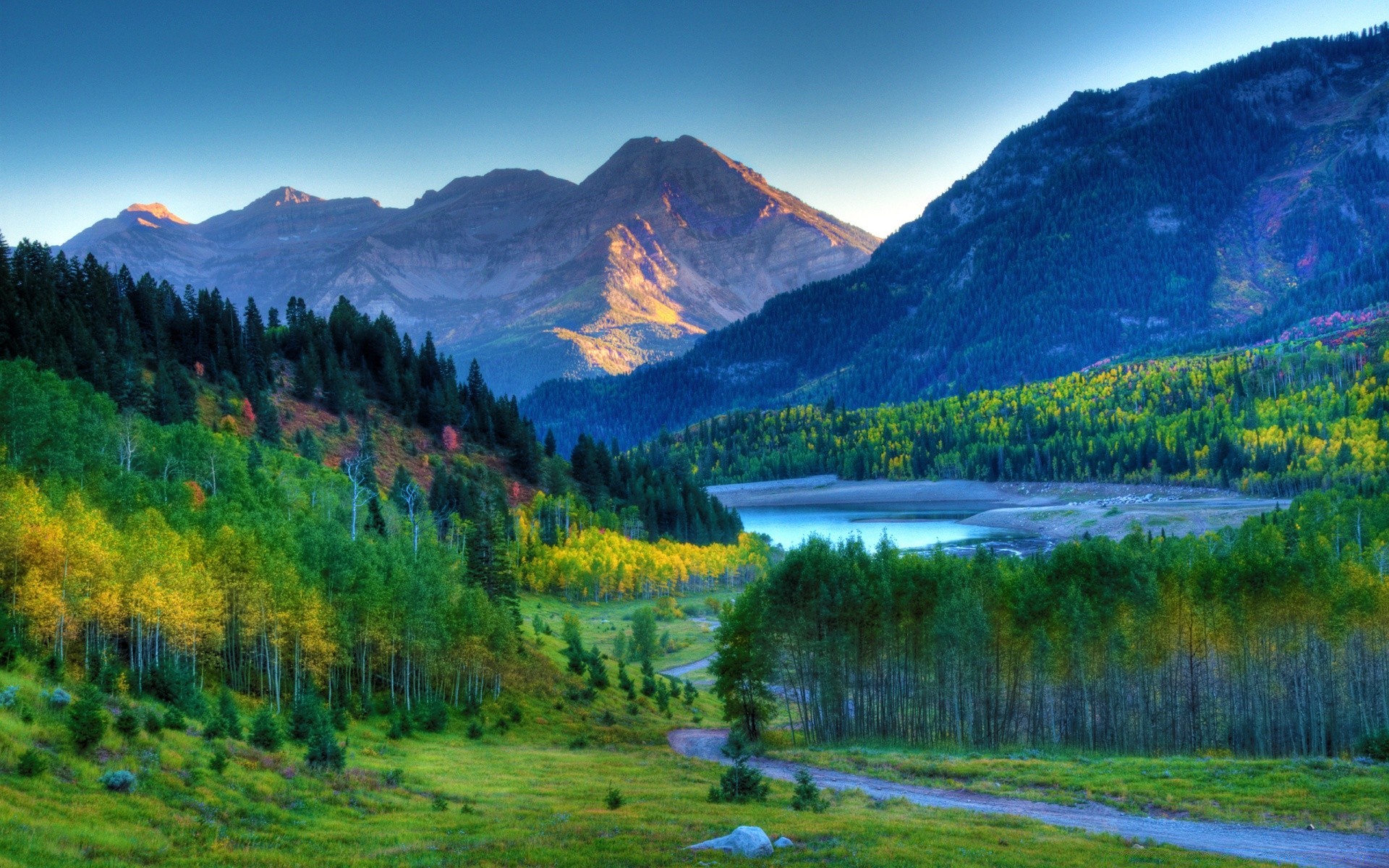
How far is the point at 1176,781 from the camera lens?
127ft

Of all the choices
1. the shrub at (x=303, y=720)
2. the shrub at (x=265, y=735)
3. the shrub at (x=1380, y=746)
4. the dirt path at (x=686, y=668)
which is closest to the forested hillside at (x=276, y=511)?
the shrub at (x=303, y=720)

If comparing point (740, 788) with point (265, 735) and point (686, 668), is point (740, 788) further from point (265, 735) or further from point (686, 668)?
point (686, 668)

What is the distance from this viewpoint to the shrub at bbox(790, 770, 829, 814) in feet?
106

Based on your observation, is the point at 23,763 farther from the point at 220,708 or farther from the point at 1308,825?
the point at 1308,825

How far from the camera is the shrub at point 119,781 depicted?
23.8 metres

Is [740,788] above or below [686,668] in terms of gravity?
above

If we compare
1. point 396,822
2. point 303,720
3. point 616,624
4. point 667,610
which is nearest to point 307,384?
point 616,624

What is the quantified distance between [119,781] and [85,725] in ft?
6.90

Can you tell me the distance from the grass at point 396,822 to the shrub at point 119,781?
363mm

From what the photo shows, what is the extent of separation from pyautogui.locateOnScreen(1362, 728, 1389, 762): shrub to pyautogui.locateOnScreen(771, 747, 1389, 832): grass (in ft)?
3.81

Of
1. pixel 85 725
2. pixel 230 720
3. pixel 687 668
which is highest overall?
pixel 85 725

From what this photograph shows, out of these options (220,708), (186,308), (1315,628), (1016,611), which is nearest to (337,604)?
(220,708)

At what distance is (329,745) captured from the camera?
3238 cm

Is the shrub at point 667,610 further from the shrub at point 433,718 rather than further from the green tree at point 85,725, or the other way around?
the green tree at point 85,725
